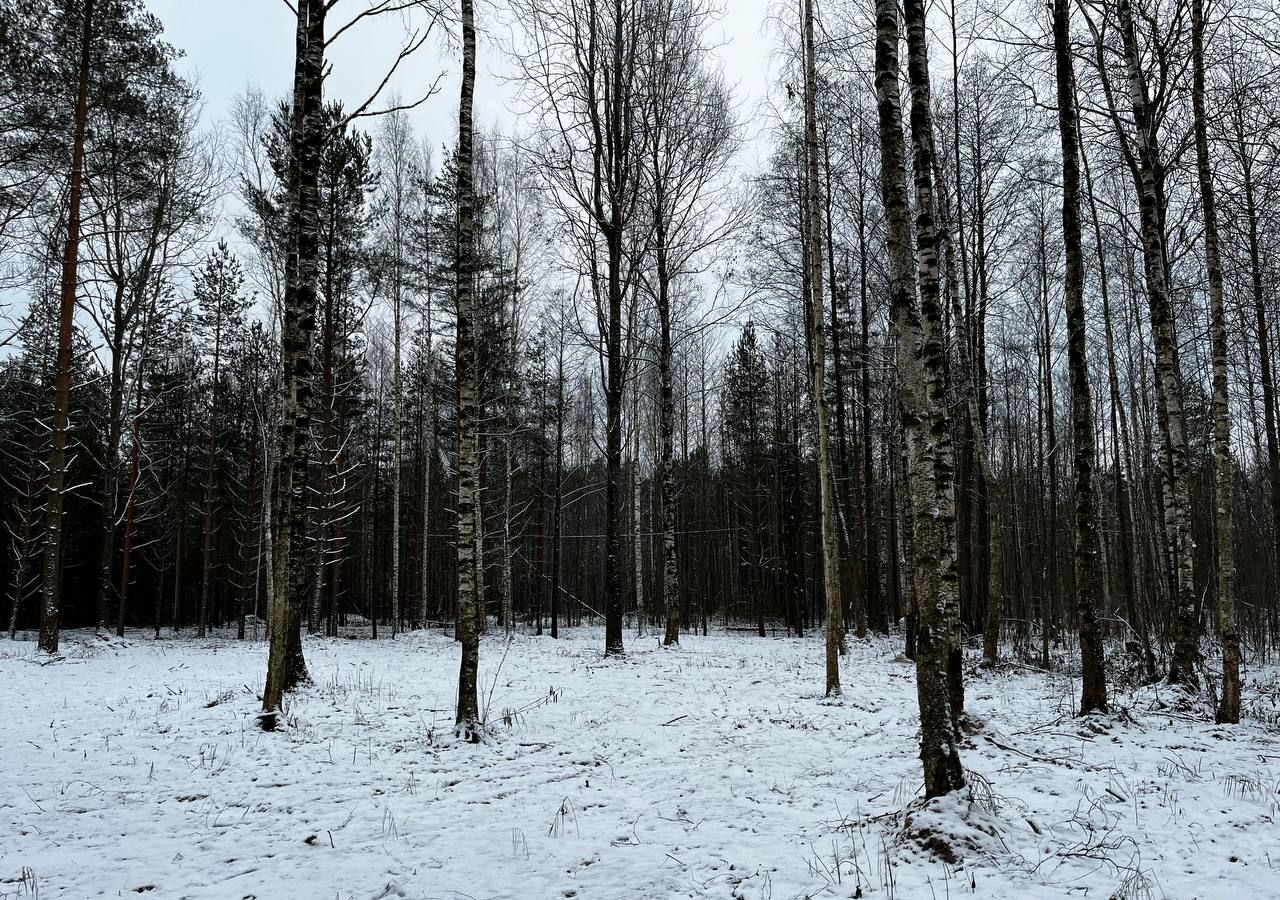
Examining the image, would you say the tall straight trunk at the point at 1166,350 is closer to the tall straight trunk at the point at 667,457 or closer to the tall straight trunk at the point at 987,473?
the tall straight trunk at the point at 987,473

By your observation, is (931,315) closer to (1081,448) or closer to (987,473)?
(1081,448)

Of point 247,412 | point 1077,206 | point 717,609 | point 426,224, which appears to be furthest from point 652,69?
point 717,609

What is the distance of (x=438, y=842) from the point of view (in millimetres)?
4406

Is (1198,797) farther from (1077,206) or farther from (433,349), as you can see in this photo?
(433,349)

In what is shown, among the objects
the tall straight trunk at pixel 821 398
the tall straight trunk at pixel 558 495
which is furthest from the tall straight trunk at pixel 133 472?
the tall straight trunk at pixel 821 398

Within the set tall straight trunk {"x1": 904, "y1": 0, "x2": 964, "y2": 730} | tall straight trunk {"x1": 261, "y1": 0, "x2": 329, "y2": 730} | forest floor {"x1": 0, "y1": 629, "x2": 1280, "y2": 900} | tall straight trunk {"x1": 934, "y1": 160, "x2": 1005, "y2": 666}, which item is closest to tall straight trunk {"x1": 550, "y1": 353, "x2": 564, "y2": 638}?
forest floor {"x1": 0, "y1": 629, "x2": 1280, "y2": 900}

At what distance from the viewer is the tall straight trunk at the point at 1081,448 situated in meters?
7.55

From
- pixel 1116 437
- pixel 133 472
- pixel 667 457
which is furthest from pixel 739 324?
pixel 133 472

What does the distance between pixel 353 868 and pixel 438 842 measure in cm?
60

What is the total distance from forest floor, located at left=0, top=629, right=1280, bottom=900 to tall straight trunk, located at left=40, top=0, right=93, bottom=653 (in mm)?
4686

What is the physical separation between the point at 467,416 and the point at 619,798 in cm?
431

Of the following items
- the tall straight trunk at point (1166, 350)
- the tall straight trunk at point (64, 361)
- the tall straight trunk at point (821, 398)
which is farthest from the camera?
the tall straight trunk at point (64, 361)

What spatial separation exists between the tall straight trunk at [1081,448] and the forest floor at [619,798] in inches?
23.2

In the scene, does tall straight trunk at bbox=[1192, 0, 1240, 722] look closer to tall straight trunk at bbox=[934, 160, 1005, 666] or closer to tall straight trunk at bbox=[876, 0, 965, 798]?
tall straight trunk at bbox=[934, 160, 1005, 666]
